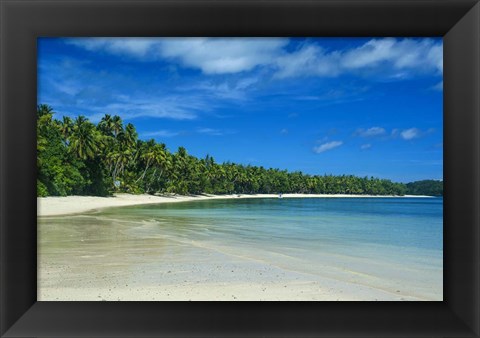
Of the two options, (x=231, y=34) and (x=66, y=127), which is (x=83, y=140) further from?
(x=231, y=34)

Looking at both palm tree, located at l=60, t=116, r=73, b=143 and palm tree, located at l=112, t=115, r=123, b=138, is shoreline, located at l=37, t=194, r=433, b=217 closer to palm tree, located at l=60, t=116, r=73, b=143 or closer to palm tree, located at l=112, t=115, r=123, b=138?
palm tree, located at l=60, t=116, r=73, b=143

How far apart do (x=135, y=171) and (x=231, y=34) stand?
22.9 m

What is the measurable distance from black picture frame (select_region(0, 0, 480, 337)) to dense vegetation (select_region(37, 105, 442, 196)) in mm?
2960

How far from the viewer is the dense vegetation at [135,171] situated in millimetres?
13797

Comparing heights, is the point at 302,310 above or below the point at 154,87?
below

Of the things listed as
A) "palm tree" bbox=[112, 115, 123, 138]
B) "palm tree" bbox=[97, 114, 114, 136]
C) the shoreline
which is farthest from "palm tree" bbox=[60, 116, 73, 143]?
"palm tree" bbox=[112, 115, 123, 138]

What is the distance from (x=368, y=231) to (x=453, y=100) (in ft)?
34.3

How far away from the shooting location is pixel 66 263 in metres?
4.30

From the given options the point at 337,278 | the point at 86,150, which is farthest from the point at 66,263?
the point at 86,150

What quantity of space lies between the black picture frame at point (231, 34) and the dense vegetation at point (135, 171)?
2960 millimetres

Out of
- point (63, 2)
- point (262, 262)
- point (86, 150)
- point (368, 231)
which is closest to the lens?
point (63, 2)

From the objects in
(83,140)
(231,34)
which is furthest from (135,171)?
(231,34)

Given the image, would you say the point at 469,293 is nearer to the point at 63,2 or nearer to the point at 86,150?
the point at 63,2

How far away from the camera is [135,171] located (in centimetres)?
2364
